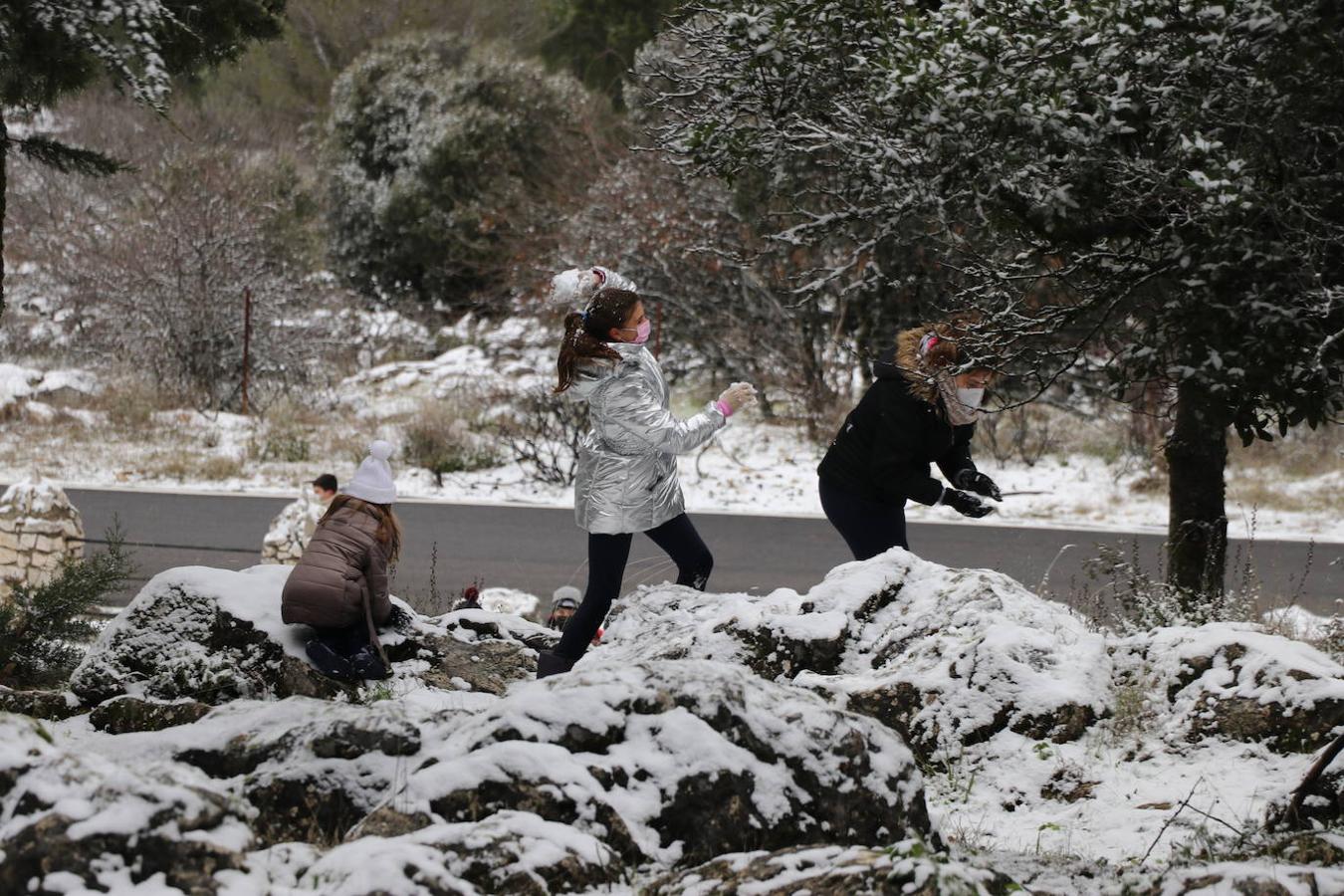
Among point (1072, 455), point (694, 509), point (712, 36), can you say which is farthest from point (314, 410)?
point (712, 36)

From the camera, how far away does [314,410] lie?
16.9m

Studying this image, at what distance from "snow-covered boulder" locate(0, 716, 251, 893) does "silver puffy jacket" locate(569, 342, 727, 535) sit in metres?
2.50

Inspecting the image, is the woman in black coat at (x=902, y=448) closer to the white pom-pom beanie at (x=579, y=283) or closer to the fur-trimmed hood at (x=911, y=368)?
the fur-trimmed hood at (x=911, y=368)

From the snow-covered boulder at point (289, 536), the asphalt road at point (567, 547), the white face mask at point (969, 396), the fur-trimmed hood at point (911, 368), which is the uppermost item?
the fur-trimmed hood at point (911, 368)

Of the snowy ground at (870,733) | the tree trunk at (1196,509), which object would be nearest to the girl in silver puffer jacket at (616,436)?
the snowy ground at (870,733)

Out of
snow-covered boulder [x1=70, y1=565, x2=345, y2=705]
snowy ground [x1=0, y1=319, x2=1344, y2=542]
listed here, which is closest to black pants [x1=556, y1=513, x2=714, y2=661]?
snow-covered boulder [x1=70, y1=565, x2=345, y2=705]

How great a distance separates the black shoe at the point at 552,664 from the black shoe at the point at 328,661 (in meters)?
0.71

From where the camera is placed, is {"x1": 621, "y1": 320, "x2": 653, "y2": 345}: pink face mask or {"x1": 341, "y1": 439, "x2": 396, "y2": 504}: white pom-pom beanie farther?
{"x1": 341, "y1": 439, "x2": 396, "y2": 504}: white pom-pom beanie

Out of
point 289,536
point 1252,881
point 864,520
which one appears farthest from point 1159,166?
point 289,536

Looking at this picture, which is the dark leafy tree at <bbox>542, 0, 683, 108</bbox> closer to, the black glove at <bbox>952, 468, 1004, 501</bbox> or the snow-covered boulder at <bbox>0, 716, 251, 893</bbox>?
the black glove at <bbox>952, 468, 1004, 501</bbox>

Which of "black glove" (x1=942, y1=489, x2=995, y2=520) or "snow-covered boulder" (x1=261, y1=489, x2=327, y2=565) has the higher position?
"black glove" (x1=942, y1=489, x2=995, y2=520)

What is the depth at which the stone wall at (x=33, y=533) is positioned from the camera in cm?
846

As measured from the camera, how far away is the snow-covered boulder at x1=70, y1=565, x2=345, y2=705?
4.81m

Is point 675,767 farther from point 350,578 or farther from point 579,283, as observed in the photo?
point 579,283
